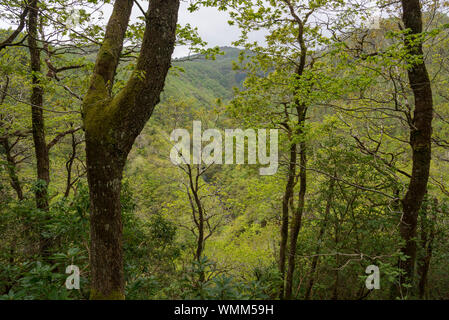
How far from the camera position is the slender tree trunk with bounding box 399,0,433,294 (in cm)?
362

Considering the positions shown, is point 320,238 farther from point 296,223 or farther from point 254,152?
point 254,152

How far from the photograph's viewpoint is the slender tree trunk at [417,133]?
3.62 m

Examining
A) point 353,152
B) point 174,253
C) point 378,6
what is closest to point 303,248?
point 353,152

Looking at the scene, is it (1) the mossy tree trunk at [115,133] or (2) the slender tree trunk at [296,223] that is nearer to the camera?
(1) the mossy tree trunk at [115,133]

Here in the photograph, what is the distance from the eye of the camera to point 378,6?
13.5ft

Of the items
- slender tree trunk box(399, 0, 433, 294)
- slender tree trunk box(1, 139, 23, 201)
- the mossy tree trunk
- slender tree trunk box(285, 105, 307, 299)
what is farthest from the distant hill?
the mossy tree trunk

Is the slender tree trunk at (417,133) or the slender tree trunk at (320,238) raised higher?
the slender tree trunk at (417,133)

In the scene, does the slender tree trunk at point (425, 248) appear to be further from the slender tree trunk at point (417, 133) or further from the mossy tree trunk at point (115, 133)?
the mossy tree trunk at point (115, 133)

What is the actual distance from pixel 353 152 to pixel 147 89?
451cm

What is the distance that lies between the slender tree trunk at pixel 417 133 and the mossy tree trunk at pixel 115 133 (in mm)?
3497

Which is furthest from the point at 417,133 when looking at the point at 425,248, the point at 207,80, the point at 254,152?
the point at 207,80

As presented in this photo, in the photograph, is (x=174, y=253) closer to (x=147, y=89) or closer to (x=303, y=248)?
(x=303, y=248)

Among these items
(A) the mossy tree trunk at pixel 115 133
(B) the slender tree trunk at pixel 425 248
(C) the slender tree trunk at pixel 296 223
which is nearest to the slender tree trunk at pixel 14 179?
(A) the mossy tree trunk at pixel 115 133

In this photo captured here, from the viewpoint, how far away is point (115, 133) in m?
2.47
